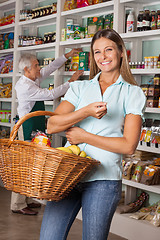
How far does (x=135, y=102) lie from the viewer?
165 cm

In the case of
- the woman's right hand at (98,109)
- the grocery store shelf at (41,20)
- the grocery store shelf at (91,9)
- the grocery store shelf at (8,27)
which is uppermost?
the grocery store shelf at (8,27)

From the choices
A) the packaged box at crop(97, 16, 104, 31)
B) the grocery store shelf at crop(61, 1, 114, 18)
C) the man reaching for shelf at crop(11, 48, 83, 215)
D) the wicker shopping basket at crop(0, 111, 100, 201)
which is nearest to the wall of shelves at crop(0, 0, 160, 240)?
the grocery store shelf at crop(61, 1, 114, 18)

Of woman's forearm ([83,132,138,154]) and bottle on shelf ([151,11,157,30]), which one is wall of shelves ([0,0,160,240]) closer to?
bottle on shelf ([151,11,157,30])

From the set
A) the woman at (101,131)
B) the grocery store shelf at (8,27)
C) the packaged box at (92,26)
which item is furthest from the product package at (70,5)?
the woman at (101,131)

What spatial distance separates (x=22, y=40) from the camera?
18.2ft

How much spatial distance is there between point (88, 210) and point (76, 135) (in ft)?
1.08

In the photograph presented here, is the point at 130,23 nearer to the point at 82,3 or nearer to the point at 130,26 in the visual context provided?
the point at 130,26

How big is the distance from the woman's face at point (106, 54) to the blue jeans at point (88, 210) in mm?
525

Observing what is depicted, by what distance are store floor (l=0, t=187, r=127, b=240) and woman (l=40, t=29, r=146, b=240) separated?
2.06m

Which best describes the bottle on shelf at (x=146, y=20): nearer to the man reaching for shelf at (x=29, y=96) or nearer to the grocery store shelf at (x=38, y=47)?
the man reaching for shelf at (x=29, y=96)

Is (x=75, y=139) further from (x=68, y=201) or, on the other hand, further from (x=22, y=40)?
(x=22, y=40)

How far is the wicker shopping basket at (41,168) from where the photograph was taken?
144 centimetres

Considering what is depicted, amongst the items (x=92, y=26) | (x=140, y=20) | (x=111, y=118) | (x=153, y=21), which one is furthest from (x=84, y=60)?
(x=111, y=118)

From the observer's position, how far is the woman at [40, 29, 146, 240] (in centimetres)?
162
